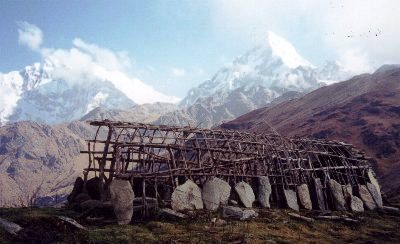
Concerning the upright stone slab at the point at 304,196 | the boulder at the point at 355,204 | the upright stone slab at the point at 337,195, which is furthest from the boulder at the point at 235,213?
the boulder at the point at 355,204

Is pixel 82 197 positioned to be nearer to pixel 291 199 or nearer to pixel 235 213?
pixel 235 213

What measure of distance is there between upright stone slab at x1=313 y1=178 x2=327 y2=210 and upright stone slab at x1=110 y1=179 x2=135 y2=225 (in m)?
12.4

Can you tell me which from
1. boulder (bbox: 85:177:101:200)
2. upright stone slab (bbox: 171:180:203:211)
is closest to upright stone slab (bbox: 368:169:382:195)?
upright stone slab (bbox: 171:180:203:211)

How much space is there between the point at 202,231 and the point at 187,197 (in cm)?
359

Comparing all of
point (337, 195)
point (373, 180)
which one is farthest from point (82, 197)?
point (373, 180)

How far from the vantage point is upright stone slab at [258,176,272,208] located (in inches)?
910

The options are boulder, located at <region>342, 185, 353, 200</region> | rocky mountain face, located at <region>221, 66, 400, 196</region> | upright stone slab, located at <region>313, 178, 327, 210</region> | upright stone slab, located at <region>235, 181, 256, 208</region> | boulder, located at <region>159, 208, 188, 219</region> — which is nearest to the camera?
boulder, located at <region>159, 208, 188, 219</region>

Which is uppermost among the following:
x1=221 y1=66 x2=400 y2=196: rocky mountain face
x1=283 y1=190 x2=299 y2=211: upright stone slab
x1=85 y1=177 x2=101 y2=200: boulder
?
x1=221 y1=66 x2=400 y2=196: rocky mountain face

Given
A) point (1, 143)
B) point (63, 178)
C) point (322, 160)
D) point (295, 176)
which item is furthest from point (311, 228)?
point (1, 143)

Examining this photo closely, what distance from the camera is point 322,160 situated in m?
29.2

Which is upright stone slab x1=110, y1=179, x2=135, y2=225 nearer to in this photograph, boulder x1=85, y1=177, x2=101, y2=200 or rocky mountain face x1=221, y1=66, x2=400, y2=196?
boulder x1=85, y1=177, x2=101, y2=200

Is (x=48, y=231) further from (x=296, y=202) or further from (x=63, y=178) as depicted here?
(x=63, y=178)

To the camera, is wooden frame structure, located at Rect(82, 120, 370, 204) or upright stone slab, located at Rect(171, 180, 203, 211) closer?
upright stone slab, located at Rect(171, 180, 203, 211)

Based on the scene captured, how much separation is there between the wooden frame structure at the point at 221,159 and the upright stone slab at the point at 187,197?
2.29ft
